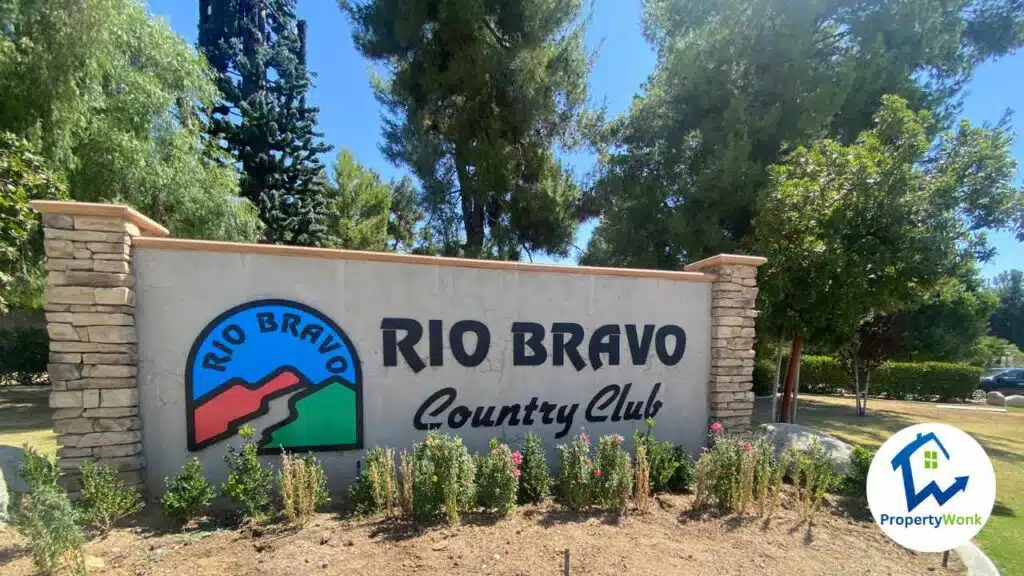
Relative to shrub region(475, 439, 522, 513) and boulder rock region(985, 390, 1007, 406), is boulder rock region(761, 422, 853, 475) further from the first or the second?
boulder rock region(985, 390, 1007, 406)

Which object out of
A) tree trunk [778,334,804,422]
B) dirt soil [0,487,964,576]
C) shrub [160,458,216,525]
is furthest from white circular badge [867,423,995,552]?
shrub [160,458,216,525]

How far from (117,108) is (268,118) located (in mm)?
8166

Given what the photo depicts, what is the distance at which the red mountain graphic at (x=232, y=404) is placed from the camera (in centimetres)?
436

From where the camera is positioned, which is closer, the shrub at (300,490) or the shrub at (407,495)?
the shrub at (300,490)

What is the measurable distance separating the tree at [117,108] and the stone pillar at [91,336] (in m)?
3.52

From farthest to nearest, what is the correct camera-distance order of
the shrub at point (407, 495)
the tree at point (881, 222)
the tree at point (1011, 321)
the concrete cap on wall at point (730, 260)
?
the tree at point (1011, 321), the tree at point (881, 222), the concrete cap on wall at point (730, 260), the shrub at point (407, 495)

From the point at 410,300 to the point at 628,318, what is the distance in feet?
8.22

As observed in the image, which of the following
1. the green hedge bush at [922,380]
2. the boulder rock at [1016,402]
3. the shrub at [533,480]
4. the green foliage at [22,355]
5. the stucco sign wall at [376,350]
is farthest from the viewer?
the green hedge bush at [922,380]

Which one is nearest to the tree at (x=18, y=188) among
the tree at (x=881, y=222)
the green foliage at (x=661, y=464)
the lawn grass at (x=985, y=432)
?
the green foliage at (x=661, y=464)

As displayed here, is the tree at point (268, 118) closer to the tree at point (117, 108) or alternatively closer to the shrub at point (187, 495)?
the tree at point (117, 108)

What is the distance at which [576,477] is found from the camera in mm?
4352

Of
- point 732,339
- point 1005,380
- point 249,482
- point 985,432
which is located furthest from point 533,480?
point 1005,380

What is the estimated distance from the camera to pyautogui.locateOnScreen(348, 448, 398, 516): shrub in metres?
4.09

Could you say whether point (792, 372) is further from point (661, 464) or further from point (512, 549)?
point (512, 549)
